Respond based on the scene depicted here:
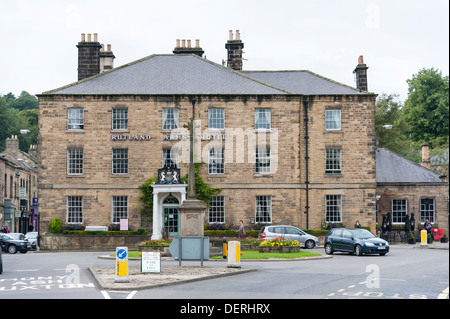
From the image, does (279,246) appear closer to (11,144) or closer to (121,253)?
(121,253)

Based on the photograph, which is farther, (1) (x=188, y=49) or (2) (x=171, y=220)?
(1) (x=188, y=49)

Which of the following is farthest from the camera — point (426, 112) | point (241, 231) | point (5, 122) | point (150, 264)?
point (5, 122)

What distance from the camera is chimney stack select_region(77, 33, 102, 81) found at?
161ft

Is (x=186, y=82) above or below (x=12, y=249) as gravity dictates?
above

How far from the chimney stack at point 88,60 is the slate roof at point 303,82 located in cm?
1116

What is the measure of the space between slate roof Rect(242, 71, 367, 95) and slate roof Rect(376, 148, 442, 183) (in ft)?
27.8

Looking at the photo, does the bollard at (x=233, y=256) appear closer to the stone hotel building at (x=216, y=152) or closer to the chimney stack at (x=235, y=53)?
the stone hotel building at (x=216, y=152)

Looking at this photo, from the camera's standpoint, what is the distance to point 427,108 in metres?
85.6

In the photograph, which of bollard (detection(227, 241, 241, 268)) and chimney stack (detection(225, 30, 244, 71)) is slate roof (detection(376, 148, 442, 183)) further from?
bollard (detection(227, 241, 241, 268))

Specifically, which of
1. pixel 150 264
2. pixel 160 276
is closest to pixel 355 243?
pixel 150 264

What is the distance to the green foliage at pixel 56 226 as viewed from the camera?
144 feet

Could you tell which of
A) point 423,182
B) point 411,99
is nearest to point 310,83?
Answer: point 423,182

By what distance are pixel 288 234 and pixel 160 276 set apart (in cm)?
1862

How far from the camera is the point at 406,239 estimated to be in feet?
161
